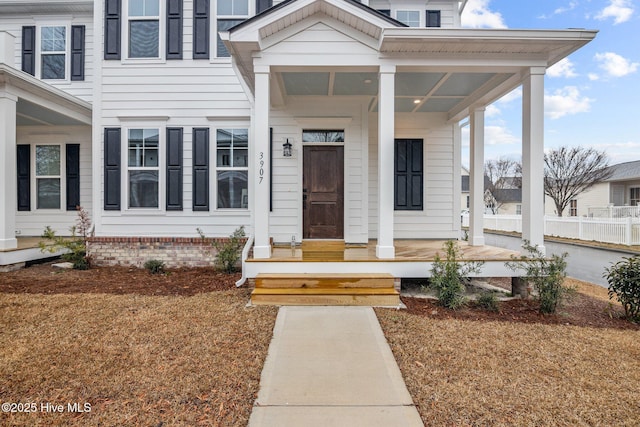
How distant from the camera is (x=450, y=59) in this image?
504 cm

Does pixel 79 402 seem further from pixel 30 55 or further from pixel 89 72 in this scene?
pixel 30 55

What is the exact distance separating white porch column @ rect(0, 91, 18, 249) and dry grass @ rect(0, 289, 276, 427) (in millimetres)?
Answer: 2501

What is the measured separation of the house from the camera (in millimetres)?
5016

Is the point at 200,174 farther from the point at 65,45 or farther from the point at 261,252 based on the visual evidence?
the point at 65,45

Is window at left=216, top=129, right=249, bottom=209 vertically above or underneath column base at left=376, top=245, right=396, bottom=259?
above

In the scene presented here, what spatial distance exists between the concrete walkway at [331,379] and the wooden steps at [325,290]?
49cm

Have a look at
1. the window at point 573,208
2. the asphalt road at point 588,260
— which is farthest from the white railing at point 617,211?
the asphalt road at point 588,260

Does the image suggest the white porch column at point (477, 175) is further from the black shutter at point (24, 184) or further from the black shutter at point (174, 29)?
the black shutter at point (24, 184)

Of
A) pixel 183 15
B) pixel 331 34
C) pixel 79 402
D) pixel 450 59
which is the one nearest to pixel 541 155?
pixel 450 59

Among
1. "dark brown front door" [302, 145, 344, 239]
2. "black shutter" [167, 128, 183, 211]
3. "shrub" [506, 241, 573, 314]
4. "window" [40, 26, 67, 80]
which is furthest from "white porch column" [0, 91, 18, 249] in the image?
"shrub" [506, 241, 573, 314]

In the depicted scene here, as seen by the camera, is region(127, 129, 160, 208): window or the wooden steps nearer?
the wooden steps

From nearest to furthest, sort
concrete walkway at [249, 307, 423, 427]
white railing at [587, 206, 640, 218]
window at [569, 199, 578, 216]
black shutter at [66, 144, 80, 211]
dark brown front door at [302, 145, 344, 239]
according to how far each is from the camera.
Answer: concrete walkway at [249, 307, 423, 427]
dark brown front door at [302, 145, 344, 239]
black shutter at [66, 144, 80, 211]
white railing at [587, 206, 640, 218]
window at [569, 199, 578, 216]

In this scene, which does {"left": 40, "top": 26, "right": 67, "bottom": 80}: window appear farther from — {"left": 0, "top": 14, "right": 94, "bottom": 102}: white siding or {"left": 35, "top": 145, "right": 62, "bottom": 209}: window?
{"left": 35, "top": 145, "right": 62, "bottom": 209}: window

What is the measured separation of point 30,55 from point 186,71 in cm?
433
